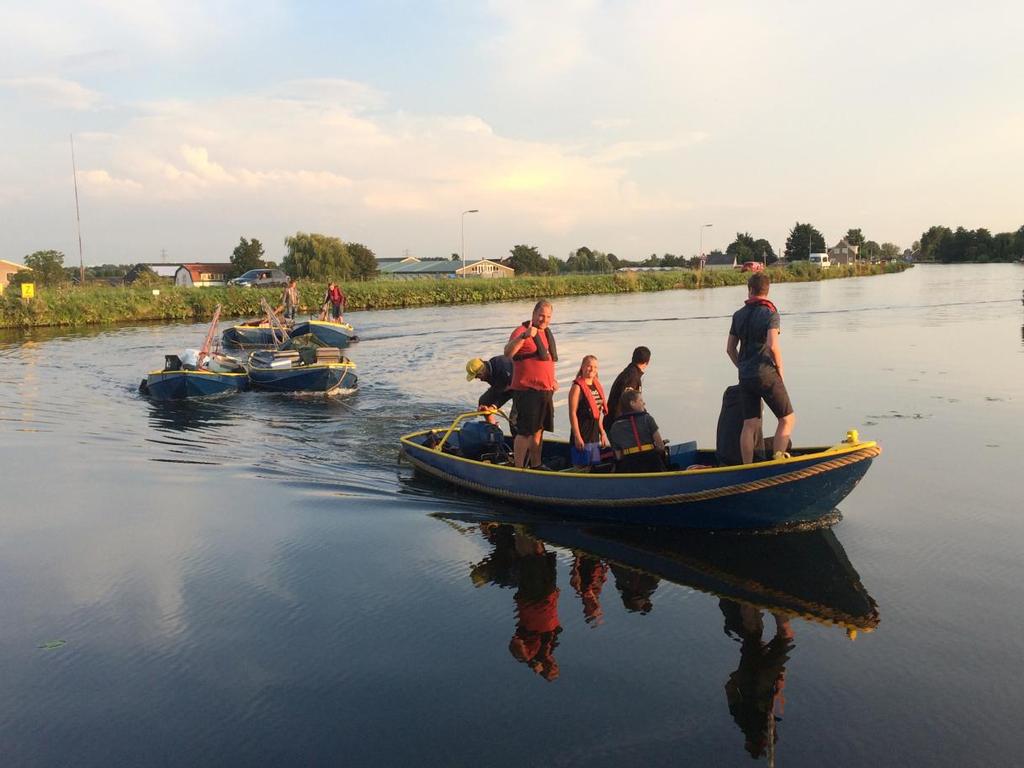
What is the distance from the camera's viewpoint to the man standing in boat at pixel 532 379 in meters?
9.05

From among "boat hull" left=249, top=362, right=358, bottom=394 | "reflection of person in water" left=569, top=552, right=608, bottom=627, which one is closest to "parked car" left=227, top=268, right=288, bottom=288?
"boat hull" left=249, top=362, right=358, bottom=394

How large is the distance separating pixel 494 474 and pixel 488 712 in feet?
14.8

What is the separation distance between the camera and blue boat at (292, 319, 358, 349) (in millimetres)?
27802

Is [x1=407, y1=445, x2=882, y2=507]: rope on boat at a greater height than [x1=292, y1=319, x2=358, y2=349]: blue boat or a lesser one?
lesser

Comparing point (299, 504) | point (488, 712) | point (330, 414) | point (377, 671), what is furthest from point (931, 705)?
point (330, 414)

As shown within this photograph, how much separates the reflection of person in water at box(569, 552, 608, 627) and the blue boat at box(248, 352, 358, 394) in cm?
1121

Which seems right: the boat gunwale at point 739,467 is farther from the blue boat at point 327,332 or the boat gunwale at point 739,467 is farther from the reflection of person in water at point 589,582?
the blue boat at point 327,332

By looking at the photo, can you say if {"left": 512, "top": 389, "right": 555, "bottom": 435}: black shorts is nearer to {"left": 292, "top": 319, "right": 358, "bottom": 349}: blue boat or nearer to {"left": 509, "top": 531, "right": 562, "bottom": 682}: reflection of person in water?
{"left": 509, "top": 531, "right": 562, "bottom": 682}: reflection of person in water

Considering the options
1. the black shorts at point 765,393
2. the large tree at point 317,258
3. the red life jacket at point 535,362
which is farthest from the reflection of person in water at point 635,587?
the large tree at point 317,258

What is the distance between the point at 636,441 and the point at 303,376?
1125 centimetres

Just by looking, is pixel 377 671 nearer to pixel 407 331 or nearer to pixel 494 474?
pixel 494 474

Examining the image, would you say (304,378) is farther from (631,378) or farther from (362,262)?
(362,262)

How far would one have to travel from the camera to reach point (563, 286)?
237 feet

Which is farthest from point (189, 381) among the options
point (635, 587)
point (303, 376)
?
point (635, 587)
